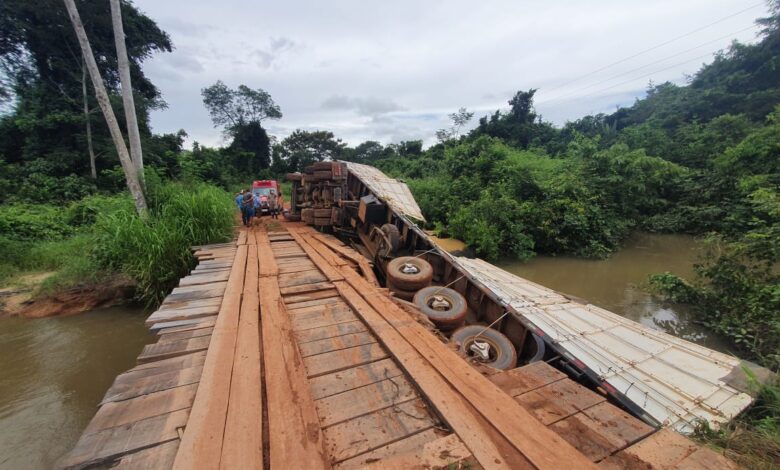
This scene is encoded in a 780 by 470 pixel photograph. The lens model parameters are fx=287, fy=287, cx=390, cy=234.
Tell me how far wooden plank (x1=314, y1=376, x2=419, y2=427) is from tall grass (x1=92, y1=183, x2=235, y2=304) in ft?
16.5

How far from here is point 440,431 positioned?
4.81 feet

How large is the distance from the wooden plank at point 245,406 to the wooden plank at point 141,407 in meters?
0.25

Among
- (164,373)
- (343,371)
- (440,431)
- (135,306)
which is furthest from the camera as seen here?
(135,306)

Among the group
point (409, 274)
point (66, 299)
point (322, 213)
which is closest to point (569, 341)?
point (409, 274)

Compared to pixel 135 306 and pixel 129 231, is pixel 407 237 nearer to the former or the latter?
pixel 129 231

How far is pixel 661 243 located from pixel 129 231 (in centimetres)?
1631

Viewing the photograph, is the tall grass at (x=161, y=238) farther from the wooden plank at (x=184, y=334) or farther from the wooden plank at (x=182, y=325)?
the wooden plank at (x=184, y=334)

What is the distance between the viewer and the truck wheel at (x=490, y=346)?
296 cm

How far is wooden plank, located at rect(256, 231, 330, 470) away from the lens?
1.25 meters

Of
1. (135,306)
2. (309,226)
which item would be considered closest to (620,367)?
(309,226)

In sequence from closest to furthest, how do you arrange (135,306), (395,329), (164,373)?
(164,373)
(395,329)
(135,306)

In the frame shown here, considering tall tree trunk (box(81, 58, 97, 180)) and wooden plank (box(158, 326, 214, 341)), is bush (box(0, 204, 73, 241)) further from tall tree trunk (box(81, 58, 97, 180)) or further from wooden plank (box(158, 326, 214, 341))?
wooden plank (box(158, 326, 214, 341))

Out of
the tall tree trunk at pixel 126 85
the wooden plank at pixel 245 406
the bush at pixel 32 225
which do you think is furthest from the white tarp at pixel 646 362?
the bush at pixel 32 225

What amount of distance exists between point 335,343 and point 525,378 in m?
1.37
